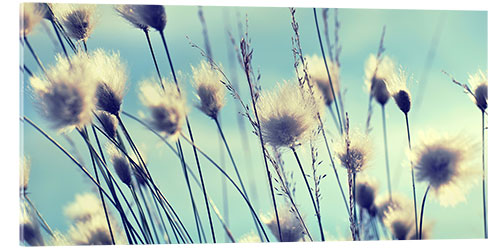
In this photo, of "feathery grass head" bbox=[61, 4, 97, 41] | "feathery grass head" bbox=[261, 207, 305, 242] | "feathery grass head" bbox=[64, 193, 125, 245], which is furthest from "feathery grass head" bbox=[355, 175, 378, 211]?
"feathery grass head" bbox=[61, 4, 97, 41]

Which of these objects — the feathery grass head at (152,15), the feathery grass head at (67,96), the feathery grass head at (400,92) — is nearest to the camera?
the feathery grass head at (67,96)

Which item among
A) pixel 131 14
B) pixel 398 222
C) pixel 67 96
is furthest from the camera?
pixel 398 222

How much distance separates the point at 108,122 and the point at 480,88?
37.3 inches

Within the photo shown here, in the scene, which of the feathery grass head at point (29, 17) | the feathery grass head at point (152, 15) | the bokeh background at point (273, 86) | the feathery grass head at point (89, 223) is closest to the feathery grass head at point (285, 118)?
the bokeh background at point (273, 86)

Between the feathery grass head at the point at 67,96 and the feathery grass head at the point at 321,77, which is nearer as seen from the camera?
the feathery grass head at the point at 67,96

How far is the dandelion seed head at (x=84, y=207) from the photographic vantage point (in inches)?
49.9

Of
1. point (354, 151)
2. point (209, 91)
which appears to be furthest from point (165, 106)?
point (354, 151)

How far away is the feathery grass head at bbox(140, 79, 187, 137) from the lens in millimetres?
1261

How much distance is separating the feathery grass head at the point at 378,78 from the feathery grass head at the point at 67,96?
673mm

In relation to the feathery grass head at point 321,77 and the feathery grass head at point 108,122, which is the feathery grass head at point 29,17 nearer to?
the feathery grass head at point 108,122

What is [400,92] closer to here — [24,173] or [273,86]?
[273,86]

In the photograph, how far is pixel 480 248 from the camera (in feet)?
4.79

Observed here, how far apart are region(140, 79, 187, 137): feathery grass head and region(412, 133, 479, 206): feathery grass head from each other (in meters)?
0.60

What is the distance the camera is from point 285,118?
127cm
